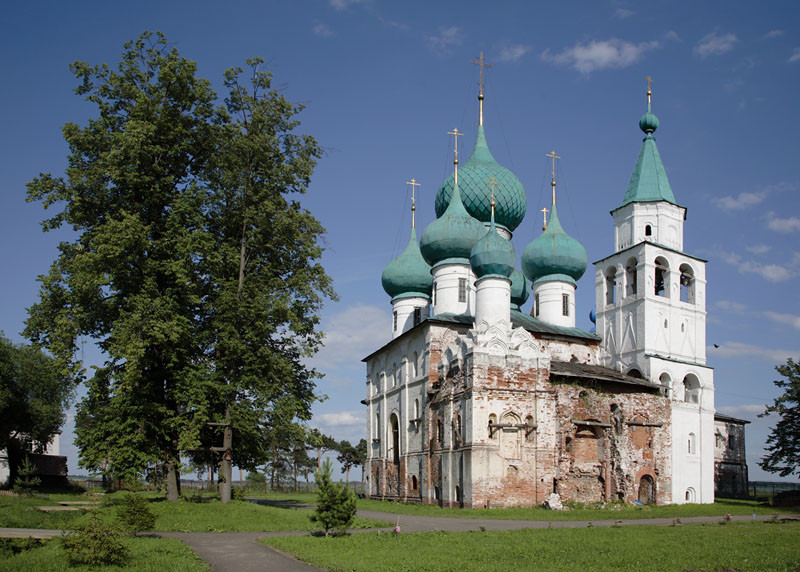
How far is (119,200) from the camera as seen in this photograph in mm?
24484

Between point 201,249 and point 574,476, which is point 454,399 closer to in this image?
point 574,476

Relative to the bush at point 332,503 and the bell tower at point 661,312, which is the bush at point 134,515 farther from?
the bell tower at point 661,312

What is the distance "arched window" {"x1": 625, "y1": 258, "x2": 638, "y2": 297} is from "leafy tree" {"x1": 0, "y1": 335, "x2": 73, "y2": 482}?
27.3 meters

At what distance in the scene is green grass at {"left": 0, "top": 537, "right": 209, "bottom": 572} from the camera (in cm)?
1144

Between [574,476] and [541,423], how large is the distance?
2.65 meters

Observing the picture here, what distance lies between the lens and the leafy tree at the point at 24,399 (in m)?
35.9

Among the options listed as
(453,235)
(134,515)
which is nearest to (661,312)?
(453,235)

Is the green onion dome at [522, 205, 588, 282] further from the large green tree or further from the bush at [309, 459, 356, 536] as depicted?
the bush at [309, 459, 356, 536]

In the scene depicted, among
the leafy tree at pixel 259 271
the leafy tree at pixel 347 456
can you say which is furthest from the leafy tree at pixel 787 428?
the leafy tree at pixel 347 456

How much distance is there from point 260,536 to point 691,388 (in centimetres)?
2504

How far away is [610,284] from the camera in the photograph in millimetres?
37656

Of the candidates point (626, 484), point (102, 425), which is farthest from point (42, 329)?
point (626, 484)

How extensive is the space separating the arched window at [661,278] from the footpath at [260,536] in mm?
13455

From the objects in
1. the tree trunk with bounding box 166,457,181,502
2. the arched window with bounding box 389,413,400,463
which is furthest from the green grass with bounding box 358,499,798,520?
the arched window with bounding box 389,413,400,463
